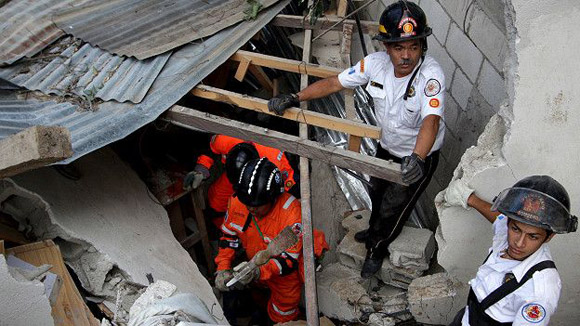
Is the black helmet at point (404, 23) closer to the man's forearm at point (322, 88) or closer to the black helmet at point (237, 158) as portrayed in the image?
the man's forearm at point (322, 88)

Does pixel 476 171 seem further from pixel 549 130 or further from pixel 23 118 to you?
pixel 23 118

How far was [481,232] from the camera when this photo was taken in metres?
3.44

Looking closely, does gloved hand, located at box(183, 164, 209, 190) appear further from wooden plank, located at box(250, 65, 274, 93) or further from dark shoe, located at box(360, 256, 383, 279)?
dark shoe, located at box(360, 256, 383, 279)

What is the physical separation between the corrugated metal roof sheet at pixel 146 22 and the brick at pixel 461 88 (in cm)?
166

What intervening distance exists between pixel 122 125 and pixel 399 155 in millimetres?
1851

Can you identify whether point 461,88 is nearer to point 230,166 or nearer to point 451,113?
point 451,113

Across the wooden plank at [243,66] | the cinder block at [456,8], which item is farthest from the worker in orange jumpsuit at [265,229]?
the cinder block at [456,8]

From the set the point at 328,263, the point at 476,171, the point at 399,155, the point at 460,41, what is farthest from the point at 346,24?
the point at 476,171

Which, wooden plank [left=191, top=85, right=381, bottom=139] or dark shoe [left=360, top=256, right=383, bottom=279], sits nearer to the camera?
wooden plank [left=191, top=85, right=381, bottom=139]

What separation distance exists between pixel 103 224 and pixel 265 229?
114 cm

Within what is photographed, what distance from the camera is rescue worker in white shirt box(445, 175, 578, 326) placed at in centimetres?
260

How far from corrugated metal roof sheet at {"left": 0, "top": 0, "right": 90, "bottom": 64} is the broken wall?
10.5 feet

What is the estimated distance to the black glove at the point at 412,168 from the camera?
336cm

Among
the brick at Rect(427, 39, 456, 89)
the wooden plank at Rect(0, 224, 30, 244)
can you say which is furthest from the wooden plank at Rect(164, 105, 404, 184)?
the brick at Rect(427, 39, 456, 89)
